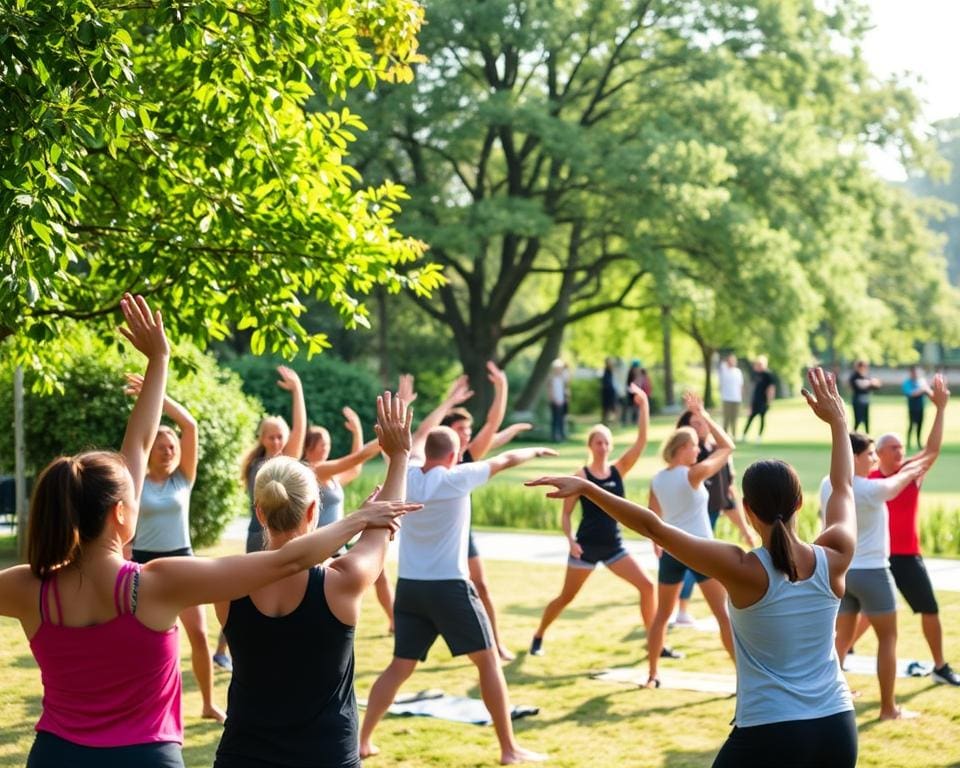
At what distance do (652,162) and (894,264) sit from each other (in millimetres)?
19750

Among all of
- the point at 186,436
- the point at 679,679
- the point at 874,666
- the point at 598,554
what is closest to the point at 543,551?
the point at 598,554

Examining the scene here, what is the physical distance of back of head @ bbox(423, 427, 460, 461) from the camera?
744 centimetres

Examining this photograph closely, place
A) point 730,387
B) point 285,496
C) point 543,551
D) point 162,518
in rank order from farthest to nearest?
1. point 730,387
2. point 543,551
3. point 162,518
4. point 285,496

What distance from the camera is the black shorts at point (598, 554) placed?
33.0 ft

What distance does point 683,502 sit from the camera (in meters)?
9.47

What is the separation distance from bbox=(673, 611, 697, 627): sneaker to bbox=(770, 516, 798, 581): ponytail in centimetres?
720

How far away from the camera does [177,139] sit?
8016 mm

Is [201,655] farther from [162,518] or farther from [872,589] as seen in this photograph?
[872,589]

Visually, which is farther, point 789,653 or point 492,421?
point 492,421

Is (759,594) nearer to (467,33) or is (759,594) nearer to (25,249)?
(25,249)

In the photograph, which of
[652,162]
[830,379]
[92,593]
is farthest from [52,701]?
[652,162]

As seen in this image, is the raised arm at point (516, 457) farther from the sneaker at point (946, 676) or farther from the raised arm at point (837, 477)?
the sneaker at point (946, 676)

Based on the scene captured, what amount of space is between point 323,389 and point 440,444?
71.4 ft

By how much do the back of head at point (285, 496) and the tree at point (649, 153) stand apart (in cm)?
2517
